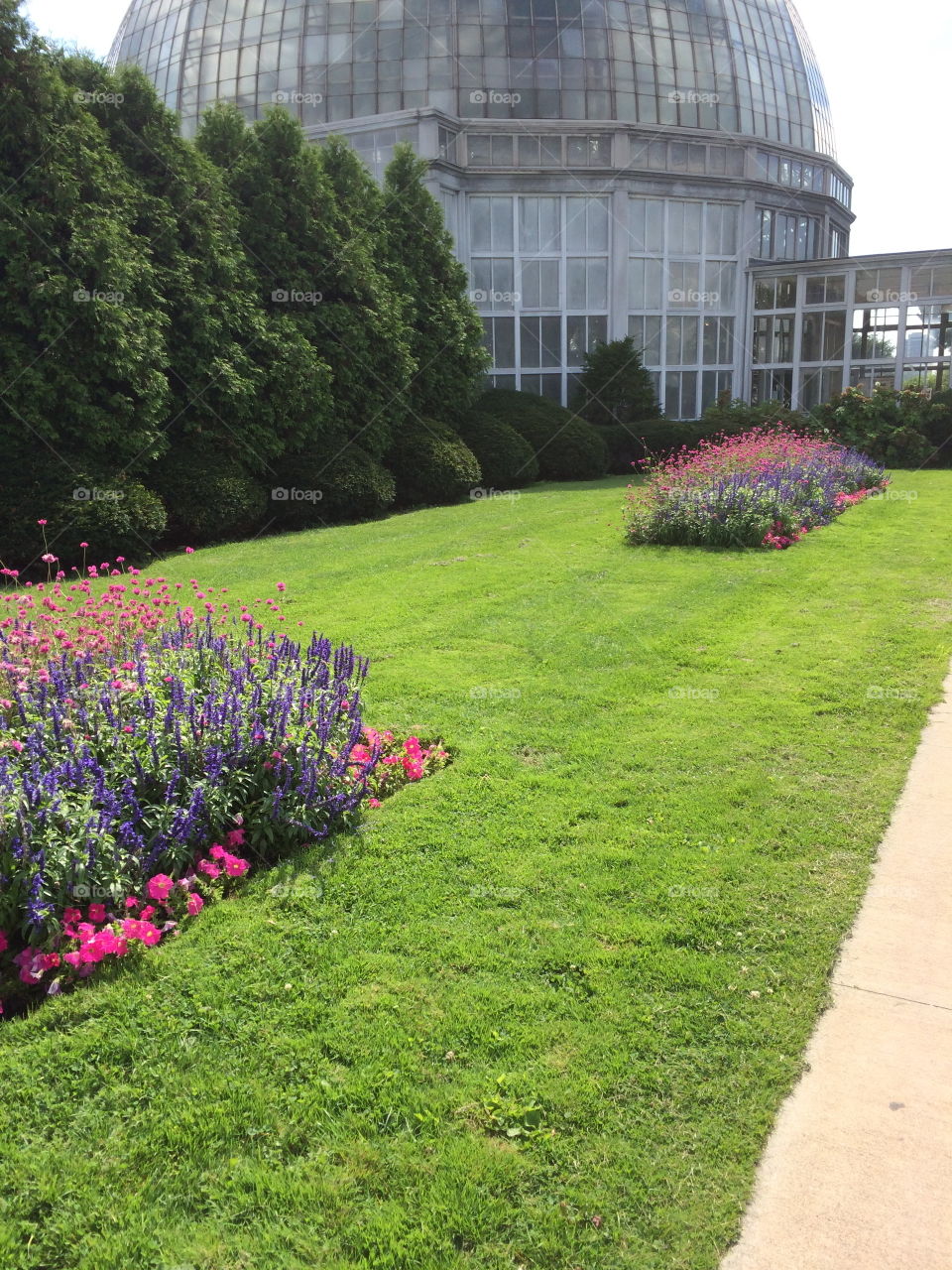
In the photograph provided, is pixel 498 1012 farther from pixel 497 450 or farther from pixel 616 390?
pixel 616 390

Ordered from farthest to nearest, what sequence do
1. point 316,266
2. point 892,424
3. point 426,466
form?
point 892,424
point 426,466
point 316,266

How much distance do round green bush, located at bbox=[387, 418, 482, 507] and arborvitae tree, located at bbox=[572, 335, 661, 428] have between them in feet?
30.0

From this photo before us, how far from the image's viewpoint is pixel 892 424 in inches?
977

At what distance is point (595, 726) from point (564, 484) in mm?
16380

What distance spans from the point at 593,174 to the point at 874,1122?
1184 inches

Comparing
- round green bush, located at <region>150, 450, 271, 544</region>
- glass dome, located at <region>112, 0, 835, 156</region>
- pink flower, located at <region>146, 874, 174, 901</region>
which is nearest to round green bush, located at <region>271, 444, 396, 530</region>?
round green bush, located at <region>150, 450, 271, 544</region>

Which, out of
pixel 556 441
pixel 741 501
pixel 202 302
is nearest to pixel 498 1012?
pixel 741 501

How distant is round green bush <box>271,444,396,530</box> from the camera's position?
629 inches

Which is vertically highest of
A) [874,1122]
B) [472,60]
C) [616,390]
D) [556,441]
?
[472,60]

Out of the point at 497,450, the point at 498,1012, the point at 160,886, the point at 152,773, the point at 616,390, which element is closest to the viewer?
the point at 498,1012

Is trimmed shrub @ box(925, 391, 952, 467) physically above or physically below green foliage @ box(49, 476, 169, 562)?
above

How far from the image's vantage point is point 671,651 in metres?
8.05

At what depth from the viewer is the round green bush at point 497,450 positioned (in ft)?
67.6

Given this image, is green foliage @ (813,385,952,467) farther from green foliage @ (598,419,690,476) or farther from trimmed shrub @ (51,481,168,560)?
trimmed shrub @ (51,481,168,560)
